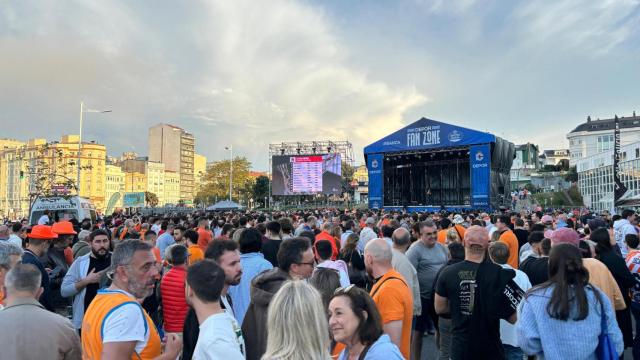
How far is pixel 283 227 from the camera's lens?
7801mm

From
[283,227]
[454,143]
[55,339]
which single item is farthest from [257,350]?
[454,143]

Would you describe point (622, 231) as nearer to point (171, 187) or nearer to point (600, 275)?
point (600, 275)

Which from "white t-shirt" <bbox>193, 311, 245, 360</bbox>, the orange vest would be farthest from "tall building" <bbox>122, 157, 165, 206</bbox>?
"white t-shirt" <bbox>193, 311, 245, 360</bbox>

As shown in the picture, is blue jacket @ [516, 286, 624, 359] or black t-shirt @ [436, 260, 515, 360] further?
black t-shirt @ [436, 260, 515, 360]

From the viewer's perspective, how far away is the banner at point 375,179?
30.9 m

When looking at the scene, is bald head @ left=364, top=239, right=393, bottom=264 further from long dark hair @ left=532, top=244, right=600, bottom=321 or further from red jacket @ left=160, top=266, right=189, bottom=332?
red jacket @ left=160, top=266, right=189, bottom=332

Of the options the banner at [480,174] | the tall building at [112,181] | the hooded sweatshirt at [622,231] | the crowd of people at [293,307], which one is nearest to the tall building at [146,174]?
the tall building at [112,181]

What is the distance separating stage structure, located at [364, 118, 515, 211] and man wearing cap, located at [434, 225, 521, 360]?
2455cm

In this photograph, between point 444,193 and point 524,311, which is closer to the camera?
point 524,311

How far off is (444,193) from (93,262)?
31.2 m

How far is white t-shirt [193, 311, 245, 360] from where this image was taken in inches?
86.0

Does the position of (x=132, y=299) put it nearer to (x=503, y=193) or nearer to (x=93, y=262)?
(x=93, y=262)

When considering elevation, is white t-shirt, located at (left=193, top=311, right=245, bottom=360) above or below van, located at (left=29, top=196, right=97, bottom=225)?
below

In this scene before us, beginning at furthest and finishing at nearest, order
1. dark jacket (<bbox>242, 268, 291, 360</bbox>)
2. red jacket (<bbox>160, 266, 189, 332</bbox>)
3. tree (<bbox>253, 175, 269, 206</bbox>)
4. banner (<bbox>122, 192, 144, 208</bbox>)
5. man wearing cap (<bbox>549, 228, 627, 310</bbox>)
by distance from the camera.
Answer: tree (<bbox>253, 175, 269, 206</bbox>) → banner (<bbox>122, 192, 144, 208</bbox>) → man wearing cap (<bbox>549, 228, 627, 310</bbox>) → red jacket (<bbox>160, 266, 189, 332</bbox>) → dark jacket (<bbox>242, 268, 291, 360</bbox>)
